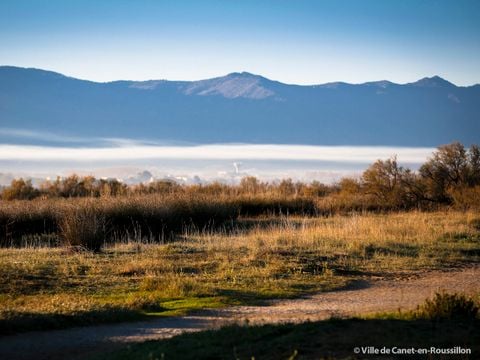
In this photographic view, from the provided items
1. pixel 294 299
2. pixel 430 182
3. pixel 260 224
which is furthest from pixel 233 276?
pixel 430 182

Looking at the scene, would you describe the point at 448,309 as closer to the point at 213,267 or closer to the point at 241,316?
the point at 241,316

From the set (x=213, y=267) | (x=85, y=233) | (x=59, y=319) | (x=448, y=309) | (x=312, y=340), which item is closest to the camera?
(x=312, y=340)

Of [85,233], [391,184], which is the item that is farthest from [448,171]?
[85,233]

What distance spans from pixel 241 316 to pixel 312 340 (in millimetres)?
3923

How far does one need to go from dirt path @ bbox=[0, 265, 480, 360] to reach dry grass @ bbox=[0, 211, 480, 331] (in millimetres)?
751

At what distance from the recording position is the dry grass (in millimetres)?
15227

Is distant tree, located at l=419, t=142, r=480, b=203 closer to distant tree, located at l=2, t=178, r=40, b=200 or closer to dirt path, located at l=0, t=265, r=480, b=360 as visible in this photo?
dirt path, located at l=0, t=265, r=480, b=360

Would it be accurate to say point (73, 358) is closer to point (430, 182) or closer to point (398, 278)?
point (398, 278)

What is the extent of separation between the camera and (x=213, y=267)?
20422mm

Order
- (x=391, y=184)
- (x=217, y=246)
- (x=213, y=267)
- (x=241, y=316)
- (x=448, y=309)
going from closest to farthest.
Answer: (x=448, y=309), (x=241, y=316), (x=213, y=267), (x=217, y=246), (x=391, y=184)

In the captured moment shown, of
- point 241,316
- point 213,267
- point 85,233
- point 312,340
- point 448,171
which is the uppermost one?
point 448,171

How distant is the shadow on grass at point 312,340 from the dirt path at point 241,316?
4.31 feet

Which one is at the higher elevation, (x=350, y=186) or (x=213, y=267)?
(x=350, y=186)

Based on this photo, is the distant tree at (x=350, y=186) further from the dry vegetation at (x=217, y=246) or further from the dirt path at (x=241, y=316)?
the dirt path at (x=241, y=316)
